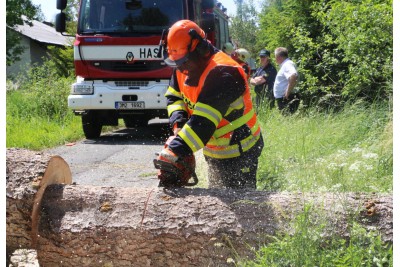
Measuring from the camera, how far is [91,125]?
36.6 ft

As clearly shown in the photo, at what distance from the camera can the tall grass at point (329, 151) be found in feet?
16.4

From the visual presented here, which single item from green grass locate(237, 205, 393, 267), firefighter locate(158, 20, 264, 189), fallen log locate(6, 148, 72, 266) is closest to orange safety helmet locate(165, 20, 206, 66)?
firefighter locate(158, 20, 264, 189)

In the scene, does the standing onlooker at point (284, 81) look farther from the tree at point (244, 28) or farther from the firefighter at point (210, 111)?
the tree at point (244, 28)

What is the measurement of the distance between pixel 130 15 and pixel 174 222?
23.4 ft

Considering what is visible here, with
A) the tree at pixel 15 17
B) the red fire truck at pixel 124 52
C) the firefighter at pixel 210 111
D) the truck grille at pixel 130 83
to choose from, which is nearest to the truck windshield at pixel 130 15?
the red fire truck at pixel 124 52

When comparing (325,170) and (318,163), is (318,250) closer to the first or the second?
(325,170)

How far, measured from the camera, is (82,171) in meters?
7.93

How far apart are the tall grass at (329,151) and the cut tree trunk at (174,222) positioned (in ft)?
2.12

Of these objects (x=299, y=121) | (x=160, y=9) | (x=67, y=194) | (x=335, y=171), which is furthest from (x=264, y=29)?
(x=67, y=194)

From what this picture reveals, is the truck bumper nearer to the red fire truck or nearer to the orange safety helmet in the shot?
the red fire truck

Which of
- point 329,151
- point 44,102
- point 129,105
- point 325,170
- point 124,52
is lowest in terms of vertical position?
point 44,102

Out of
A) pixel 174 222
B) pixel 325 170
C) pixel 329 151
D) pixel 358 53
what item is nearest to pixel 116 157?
pixel 329 151
